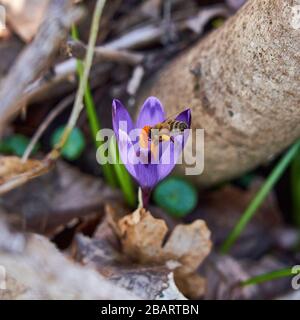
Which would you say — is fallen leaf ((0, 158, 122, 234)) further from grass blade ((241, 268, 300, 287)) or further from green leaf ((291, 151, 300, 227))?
green leaf ((291, 151, 300, 227))

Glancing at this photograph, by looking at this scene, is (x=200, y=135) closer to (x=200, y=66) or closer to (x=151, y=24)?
(x=200, y=66)

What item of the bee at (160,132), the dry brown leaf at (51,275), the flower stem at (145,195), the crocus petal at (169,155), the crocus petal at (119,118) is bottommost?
the dry brown leaf at (51,275)

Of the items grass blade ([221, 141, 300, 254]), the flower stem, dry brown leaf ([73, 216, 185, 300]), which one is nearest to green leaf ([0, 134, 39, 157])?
dry brown leaf ([73, 216, 185, 300])

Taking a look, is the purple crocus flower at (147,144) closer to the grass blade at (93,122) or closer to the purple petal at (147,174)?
the purple petal at (147,174)

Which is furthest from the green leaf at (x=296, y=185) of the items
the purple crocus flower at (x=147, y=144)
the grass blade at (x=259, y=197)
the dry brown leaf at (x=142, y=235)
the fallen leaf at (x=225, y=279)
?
the purple crocus flower at (x=147, y=144)

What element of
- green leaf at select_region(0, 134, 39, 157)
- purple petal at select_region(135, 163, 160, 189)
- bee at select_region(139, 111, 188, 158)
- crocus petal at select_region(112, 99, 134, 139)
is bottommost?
purple petal at select_region(135, 163, 160, 189)

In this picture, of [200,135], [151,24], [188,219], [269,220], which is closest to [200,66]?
[200,135]
